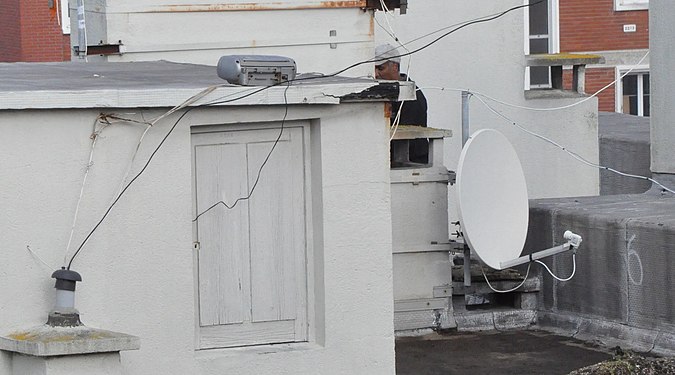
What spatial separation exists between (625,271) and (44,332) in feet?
16.8

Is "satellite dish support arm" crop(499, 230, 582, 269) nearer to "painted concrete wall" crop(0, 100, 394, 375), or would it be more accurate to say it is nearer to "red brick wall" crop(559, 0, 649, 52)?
"painted concrete wall" crop(0, 100, 394, 375)

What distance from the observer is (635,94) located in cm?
2867

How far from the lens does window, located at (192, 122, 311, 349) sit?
25.5ft

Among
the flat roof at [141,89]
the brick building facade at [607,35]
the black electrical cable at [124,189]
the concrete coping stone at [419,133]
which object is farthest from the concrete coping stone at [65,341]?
the brick building facade at [607,35]

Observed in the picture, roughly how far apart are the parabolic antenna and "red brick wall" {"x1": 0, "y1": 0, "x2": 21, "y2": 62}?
16.1m

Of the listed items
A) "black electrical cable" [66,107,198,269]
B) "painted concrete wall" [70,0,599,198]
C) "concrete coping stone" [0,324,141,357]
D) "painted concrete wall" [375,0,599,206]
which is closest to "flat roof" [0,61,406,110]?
"black electrical cable" [66,107,198,269]

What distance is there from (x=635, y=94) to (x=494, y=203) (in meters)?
18.7

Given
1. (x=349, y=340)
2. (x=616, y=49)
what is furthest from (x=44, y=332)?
(x=616, y=49)

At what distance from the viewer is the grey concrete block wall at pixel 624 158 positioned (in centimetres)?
1526

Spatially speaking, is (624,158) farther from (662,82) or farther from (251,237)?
(251,237)

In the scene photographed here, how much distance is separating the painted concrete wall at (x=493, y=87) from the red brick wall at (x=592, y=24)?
13618 millimetres

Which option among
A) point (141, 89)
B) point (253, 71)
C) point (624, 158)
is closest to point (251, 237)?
point (253, 71)

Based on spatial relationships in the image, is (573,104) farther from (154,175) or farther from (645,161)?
(154,175)

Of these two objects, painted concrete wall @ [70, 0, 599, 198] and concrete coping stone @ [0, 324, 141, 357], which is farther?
painted concrete wall @ [70, 0, 599, 198]
